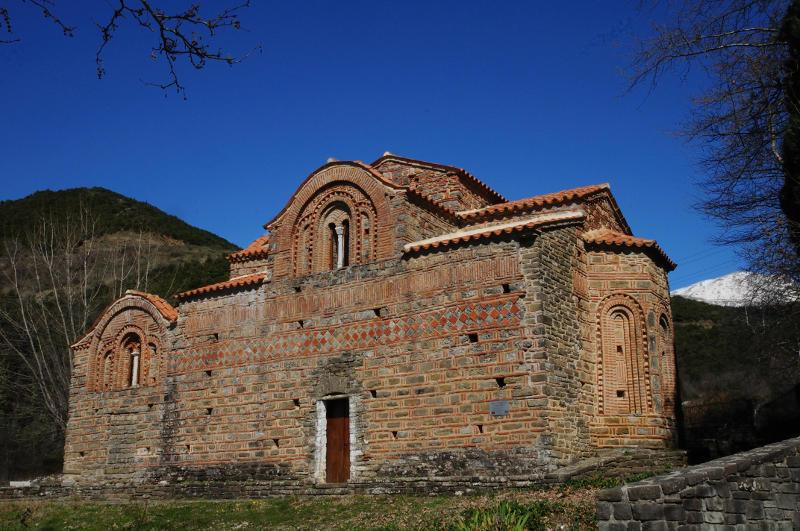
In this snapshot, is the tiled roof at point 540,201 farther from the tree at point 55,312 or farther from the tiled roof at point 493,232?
the tree at point 55,312

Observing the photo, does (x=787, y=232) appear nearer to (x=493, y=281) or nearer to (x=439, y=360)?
(x=493, y=281)

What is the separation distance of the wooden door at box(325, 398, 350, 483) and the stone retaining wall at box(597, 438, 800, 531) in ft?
25.2

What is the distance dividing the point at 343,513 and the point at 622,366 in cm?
592

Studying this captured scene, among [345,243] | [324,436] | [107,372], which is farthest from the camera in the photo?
[107,372]

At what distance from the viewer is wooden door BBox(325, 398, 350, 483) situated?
14000 millimetres

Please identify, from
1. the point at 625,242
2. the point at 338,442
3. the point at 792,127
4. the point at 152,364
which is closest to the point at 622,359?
the point at 625,242

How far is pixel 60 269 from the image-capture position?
32.0m

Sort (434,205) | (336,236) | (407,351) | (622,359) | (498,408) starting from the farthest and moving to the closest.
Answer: (336,236) → (434,205) → (622,359) → (407,351) → (498,408)

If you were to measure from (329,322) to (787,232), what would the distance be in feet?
27.9

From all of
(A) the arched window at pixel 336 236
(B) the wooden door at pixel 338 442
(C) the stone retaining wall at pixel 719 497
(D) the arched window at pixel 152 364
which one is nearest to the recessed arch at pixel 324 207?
(A) the arched window at pixel 336 236

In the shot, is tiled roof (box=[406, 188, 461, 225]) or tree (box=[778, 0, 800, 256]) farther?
tiled roof (box=[406, 188, 461, 225])

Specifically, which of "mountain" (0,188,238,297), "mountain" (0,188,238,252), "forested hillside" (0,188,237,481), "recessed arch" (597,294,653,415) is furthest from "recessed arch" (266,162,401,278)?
"mountain" (0,188,238,252)

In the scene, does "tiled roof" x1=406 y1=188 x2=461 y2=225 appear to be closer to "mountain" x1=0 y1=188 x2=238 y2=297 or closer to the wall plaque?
the wall plaque

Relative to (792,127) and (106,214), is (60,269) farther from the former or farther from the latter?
(792,127)
